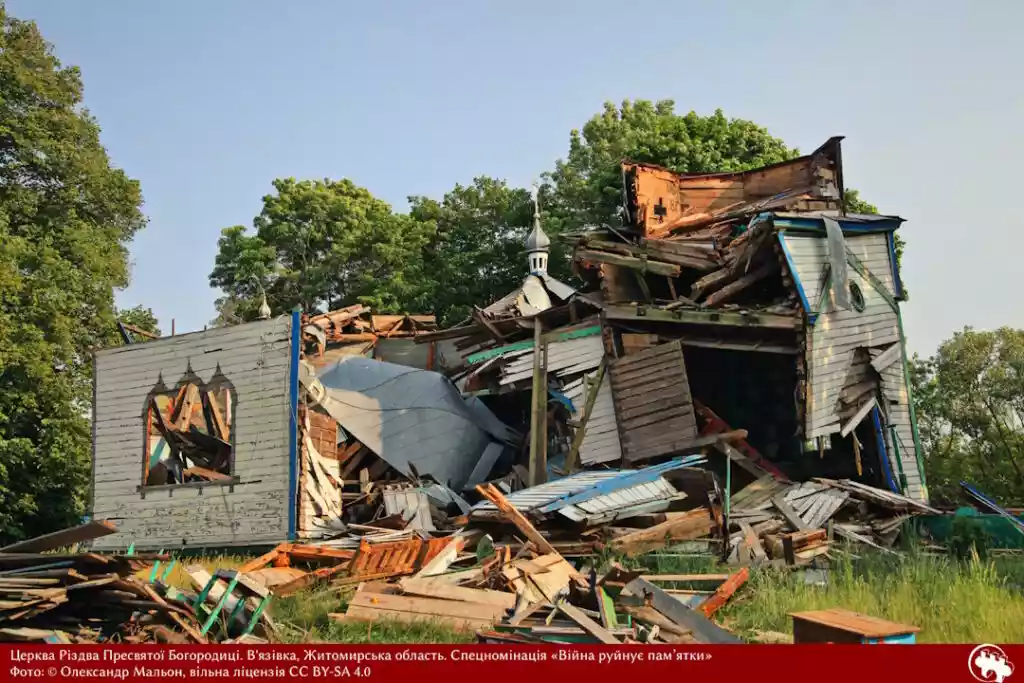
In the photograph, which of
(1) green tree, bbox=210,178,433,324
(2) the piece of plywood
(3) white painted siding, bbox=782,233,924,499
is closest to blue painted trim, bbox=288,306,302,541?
(2) the piece of plywood

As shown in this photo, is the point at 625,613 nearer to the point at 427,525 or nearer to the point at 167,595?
the point at 167,595

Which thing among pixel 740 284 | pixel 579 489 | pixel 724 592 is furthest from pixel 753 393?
pixel 724 592

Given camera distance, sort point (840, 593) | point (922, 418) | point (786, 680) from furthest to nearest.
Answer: point (922, 418) → point (840, 593) → point (786, 680)

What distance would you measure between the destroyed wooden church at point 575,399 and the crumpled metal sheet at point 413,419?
0.15ft

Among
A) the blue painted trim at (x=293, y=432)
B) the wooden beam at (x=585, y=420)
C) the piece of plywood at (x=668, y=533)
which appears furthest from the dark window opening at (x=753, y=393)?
the blue painted trim at (x=293, y=432)

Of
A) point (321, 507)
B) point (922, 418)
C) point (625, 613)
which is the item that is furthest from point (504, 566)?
point (922, 418)

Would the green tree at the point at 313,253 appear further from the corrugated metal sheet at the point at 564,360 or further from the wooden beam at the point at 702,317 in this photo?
the wooden beam at the point at 702,317

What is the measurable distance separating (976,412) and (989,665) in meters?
27.2

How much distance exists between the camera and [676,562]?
13508 mm

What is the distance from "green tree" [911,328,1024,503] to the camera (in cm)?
3020

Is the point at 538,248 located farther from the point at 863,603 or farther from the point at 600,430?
the point at 863,603

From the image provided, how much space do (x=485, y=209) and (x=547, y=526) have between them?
1124 inches

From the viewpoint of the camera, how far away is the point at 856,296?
19219 millimetres

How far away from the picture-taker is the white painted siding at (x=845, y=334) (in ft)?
58.8
